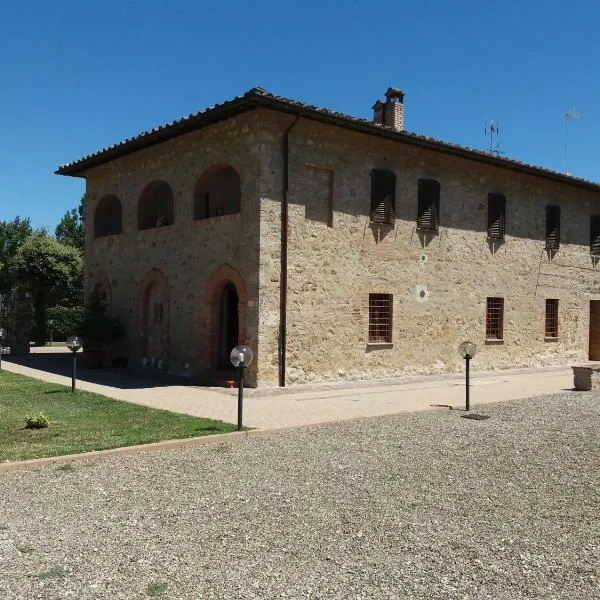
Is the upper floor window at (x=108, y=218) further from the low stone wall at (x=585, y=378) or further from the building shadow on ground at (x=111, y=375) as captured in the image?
the low stone wall at (x=585, y=378)

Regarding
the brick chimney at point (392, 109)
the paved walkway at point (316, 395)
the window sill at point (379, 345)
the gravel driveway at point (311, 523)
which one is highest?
the brick chimney at point (392, 109)

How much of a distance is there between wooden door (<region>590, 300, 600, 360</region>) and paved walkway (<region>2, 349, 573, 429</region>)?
4.90m

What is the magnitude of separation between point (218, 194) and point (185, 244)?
59.1 inches

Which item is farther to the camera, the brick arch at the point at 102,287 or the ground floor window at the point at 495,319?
the brick arch at the point at 102,287

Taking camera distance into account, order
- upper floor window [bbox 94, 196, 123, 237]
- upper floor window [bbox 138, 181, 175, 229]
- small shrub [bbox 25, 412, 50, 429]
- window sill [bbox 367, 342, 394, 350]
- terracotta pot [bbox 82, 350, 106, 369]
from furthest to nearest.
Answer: upper floor window [bbox 94, 196, 123, 237] → terracotta pot [bbox 82, 350, 106, 369] → upper floor window [bbox 138, 181, 175, 229] → window sill [bbox 367, 342, 394, 350] → small shrub [bbox 25, 412, 50, 429]

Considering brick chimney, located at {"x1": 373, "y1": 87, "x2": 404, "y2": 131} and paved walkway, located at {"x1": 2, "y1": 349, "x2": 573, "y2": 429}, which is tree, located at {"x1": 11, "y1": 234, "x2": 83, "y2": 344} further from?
brick chimney, located at {"x1": 373, "y1": 87, "x2": 404, "y2": 131}

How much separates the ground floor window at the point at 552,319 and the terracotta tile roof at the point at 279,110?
12.6ft

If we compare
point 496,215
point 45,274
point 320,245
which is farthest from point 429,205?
point 45,274

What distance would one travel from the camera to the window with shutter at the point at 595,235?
20.4 metres

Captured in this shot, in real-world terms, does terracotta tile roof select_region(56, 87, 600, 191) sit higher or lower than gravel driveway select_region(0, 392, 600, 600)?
higher

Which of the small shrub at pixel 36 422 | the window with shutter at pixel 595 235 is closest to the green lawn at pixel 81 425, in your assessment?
the small shrub at pixel 36 422

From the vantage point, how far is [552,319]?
1931cm

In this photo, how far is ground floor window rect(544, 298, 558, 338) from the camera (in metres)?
19.2

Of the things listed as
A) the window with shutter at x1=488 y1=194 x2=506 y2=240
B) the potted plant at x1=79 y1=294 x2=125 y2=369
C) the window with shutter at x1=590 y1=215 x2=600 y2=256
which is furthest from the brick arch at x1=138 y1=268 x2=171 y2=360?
the window with shutter at x1=590 y1=215 x2=600 y2=256
